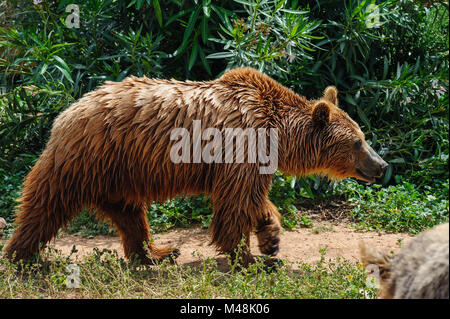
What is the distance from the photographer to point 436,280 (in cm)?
255

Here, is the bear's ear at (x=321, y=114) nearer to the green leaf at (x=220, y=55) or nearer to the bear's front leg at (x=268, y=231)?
the bear's front leg at (x=268, y=231)

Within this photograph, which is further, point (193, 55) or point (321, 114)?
point (193, 55)

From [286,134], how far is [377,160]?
0.99m

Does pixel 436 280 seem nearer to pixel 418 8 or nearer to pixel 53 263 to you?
pixel 53 263

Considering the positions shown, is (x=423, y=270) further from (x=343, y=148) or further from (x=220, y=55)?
(x=220, y=55)

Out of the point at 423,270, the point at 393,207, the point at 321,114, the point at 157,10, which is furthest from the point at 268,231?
the point at 157,10

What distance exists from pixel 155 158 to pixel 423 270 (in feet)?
8.95

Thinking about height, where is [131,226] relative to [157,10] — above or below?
below

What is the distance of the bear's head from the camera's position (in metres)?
5.10

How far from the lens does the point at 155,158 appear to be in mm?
4707

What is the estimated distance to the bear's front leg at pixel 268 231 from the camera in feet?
16.3

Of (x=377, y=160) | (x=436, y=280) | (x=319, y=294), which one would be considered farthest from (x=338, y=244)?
(x=436, y=280)

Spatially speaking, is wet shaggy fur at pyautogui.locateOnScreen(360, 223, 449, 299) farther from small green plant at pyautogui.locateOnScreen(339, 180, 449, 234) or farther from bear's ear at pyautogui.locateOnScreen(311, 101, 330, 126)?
small green plant at pyautogui.locateOnScreen(339, 180, 449, 234)

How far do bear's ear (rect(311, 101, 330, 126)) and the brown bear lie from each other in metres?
0.01
